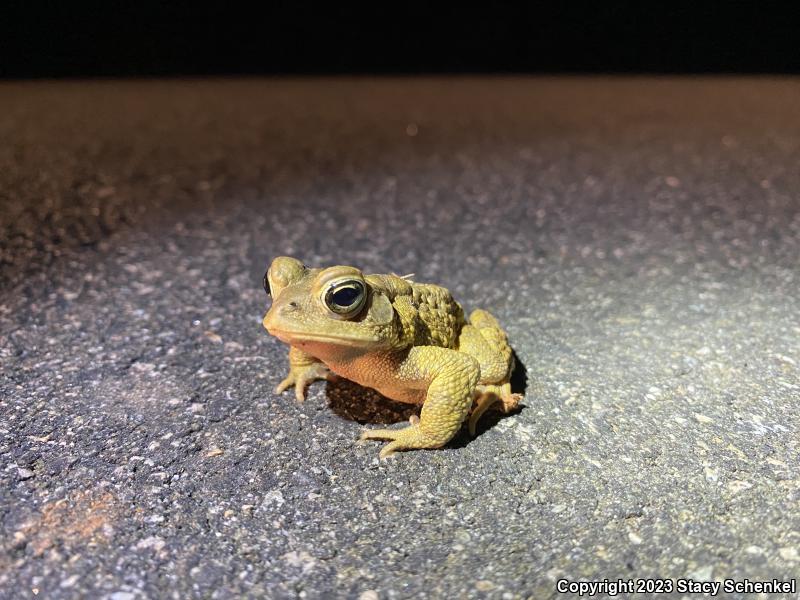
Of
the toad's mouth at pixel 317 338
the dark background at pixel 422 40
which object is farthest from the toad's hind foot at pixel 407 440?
the dark background at pixel 422 40

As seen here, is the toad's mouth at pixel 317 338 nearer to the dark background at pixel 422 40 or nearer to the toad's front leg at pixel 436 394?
the toad's front leg at pixel 436 394

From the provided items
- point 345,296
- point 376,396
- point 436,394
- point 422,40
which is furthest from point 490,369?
point 422,40

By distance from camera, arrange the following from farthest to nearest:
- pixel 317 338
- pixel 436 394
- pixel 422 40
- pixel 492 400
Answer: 1. pixel 422 40
2. pixel 492 400
3. pixel 436 394
4. pixel 317 338

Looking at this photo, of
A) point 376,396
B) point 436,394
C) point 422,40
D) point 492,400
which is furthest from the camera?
point 422,40

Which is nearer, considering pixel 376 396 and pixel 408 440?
pixel 408 440

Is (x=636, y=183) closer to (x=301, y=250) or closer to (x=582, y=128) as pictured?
(x=582, y=128)

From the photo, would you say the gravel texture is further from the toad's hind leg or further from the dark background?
the dark background

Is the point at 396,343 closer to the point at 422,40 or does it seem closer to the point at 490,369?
the point at 490,369
